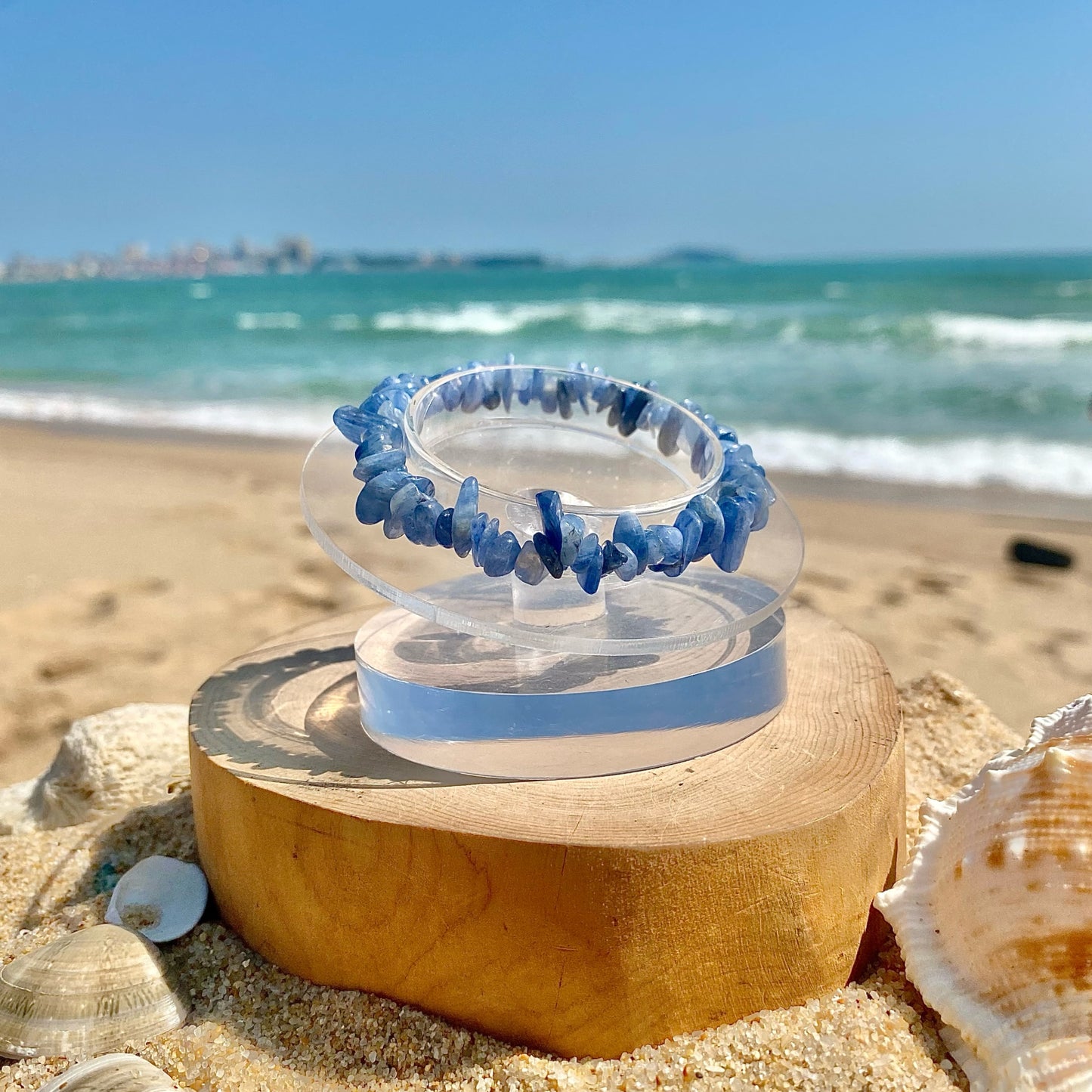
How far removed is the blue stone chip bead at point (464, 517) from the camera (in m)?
1.47

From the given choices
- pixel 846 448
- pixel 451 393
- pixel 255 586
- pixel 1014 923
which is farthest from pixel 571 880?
pixel 846 448

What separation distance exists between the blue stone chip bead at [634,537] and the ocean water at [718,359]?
1686 millimetres

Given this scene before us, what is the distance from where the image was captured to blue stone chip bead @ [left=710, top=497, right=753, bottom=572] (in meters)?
1.58

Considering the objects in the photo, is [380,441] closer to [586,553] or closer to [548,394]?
[586,553]

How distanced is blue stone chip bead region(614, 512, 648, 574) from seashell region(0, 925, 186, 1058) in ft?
3.21

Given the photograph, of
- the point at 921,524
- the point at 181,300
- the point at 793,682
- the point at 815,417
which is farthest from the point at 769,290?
the point at 793,682

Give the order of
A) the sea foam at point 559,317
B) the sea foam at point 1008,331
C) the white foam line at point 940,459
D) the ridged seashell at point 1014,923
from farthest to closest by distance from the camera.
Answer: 1. the sea foam at point 559,317
2. the sea foam at point 1008,331
3. the white foam line at point 940,459
4. the ridged seashell at point 1014,923

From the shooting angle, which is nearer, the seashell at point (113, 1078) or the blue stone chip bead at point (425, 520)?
the seashell at point (113, 1078)

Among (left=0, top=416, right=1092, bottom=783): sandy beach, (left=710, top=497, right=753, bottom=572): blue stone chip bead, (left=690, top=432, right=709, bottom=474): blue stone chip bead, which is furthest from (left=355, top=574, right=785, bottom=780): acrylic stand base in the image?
(left=0, top=416, right=1092, bottom=783): sandy beach

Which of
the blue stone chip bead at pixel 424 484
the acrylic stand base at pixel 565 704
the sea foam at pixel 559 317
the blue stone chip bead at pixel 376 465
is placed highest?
the blue stone chip bead at pixel 376 465

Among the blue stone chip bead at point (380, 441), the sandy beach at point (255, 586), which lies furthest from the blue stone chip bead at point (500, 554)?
the sandy beach at point (255, 586)

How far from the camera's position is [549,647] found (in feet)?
4.84

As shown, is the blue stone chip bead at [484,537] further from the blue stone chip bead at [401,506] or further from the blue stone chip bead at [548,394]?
the blue stone chip bead at [548,394]

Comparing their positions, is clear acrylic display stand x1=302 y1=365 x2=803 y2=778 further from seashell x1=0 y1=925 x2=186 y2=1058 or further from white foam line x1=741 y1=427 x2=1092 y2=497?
white foam line x1=741 y1=427 x2=1092 y2=497
